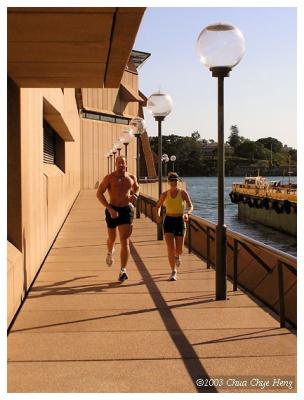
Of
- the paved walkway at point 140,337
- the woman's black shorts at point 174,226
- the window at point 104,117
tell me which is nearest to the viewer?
the paved walkway at point 140,337

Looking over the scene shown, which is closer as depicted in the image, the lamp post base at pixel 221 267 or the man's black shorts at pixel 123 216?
the lamp post base at pixel 221 267

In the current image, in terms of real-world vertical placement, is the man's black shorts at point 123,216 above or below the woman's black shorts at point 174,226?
above

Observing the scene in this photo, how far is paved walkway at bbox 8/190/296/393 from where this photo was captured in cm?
437

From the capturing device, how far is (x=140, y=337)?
545cm

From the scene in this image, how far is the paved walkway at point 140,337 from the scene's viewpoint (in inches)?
172

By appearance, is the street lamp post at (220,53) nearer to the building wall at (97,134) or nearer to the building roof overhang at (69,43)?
the building roof overhang at (69,43)

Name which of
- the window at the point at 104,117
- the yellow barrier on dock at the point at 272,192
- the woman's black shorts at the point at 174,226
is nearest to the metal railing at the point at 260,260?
the woman's black shorts at the point at 174,226

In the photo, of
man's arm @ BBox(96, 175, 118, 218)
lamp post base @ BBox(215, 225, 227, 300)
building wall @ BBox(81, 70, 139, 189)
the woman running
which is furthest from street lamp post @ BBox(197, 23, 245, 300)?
building wall @ BBox(81, 70, 139, 189)

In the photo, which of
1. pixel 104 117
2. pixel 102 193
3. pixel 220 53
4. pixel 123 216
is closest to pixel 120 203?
pixel 123 216

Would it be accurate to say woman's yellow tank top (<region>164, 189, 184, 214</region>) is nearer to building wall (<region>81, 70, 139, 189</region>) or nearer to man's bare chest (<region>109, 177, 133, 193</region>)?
man's bare chest (<region>109, 177, 133, 193</region>)

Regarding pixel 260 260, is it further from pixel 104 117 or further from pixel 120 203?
pixel 104 117

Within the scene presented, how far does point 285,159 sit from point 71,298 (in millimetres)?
197265

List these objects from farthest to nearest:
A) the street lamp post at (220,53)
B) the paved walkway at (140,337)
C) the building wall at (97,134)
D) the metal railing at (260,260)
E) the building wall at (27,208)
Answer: the building wall at (97,134) < the street lamp post at (220,53) < the building wall at (27,208) < the metal railing at (260,260) < the paved walkway at (140,337)
